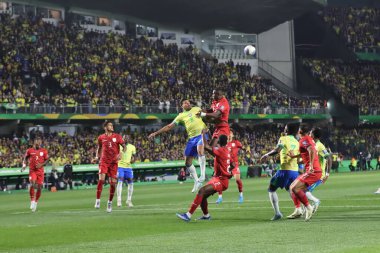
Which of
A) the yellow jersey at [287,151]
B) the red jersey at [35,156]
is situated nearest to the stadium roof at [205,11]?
the red jersey at [35,156]

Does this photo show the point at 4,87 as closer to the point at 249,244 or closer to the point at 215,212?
the point at 215,212

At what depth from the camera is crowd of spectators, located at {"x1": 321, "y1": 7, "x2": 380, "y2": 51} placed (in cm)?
9625

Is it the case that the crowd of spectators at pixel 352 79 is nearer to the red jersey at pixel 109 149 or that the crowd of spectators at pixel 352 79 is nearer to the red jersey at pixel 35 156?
the red jersey at pixel 35 156

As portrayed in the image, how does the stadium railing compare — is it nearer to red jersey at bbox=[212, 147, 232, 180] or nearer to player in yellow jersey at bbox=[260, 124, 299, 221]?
player in yellow jersey at bbox=[260, 124, 299, 221]

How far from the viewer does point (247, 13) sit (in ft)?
273

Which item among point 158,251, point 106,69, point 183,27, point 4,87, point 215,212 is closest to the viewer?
point 158,251

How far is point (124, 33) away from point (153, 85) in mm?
12040

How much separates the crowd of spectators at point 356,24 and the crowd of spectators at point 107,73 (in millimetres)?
15482

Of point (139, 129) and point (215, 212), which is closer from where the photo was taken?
point (215, 212)

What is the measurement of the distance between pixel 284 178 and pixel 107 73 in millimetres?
51902

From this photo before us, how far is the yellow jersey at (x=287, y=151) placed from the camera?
20906 mm

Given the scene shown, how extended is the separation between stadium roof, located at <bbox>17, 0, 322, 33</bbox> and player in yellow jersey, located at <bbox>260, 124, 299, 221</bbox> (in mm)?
57392

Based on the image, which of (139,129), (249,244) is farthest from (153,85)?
(249,244)

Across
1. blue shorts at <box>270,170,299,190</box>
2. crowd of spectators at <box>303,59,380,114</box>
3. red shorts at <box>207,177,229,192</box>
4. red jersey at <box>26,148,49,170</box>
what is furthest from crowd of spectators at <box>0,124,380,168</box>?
red shorts at <box>207,177,229,192</box>
